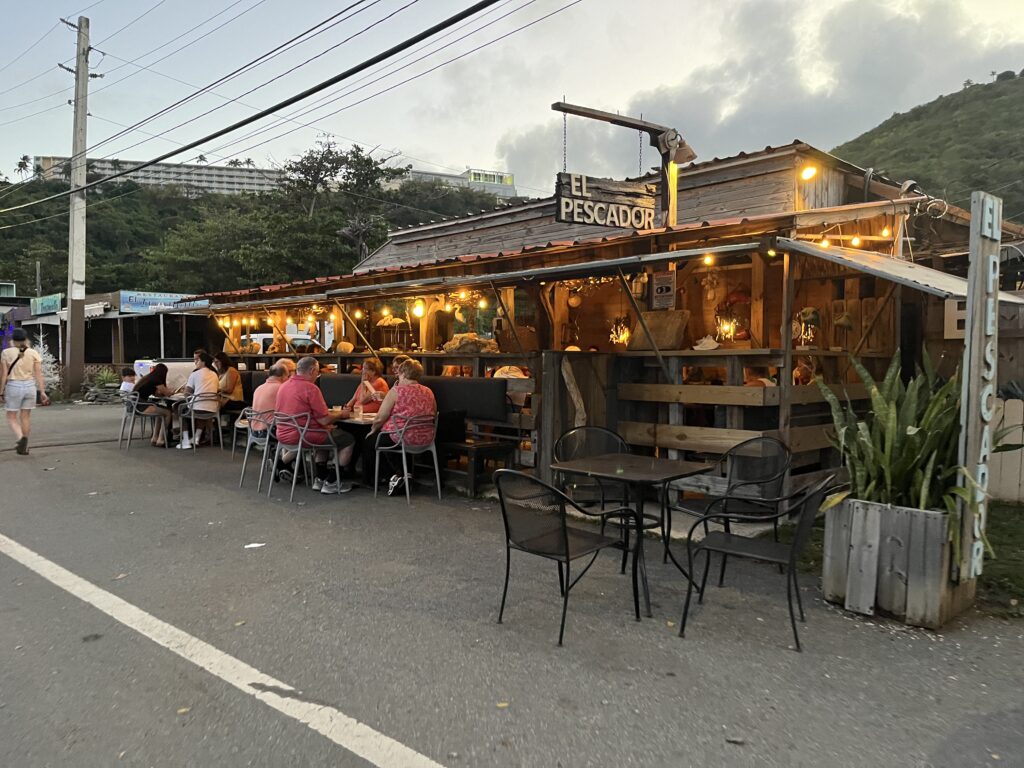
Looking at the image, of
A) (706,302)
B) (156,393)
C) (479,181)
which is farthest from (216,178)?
(706,302)

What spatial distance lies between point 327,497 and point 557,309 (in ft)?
15.1

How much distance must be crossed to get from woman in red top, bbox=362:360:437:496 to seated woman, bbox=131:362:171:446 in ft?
17.1

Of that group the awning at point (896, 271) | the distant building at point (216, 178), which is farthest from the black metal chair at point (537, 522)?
the distant building at point (216, 178)

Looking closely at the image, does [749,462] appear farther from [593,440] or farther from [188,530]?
[188,530]

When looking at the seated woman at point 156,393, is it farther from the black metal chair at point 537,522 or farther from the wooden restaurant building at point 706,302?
the black metal chair at point 537,522

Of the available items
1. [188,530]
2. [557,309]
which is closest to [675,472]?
[188,530]

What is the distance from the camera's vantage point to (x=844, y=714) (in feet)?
9.29

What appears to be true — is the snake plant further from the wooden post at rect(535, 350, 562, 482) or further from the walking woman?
the walking woman

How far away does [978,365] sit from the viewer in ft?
12.4

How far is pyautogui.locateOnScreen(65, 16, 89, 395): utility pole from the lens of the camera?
17.8 metres

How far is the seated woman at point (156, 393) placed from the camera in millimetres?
10742

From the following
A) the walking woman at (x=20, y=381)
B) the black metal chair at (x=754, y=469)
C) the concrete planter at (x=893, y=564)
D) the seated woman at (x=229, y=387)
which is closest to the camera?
the concrete planter at (x=893, y=564)

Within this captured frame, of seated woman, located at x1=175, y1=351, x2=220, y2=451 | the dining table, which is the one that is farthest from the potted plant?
seated woman, located at x1=175, y1=351, x2=220, y2=451

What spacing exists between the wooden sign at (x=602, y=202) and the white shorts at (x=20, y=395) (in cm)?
837
